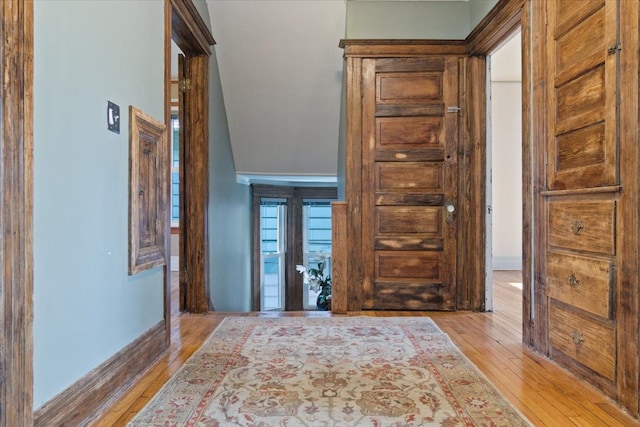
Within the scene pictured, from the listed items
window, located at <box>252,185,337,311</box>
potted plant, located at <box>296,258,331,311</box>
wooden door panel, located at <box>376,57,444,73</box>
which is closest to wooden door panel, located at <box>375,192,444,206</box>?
wooden door panel, located at <box>376,57,444,73</box>

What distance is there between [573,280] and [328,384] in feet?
4.15

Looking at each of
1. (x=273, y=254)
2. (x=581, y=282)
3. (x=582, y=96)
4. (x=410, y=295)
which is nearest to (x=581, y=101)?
(x=582, y=96)

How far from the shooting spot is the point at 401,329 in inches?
102

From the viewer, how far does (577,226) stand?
6.12 ft

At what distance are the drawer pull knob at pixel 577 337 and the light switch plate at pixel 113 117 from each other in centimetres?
228

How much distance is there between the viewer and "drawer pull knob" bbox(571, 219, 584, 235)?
1.84 metres

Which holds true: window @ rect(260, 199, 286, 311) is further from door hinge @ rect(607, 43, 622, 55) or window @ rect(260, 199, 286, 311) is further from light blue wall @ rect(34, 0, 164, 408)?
door hinge @ rect(607, 43, 622, 55)

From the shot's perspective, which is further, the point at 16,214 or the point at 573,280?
the point at 573,280

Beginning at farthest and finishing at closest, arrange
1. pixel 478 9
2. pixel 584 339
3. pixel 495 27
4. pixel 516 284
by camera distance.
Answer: pixel 516 284 < pixel 478 9 < pixel 495 27 < pixel 584 339

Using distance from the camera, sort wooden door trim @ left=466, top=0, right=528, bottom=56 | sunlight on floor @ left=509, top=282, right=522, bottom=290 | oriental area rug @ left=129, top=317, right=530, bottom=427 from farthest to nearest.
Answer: sunlight on floor @ left=509, top=282, right=522, bottom=290
wooden door trim @ left=466, top=0, right=528, bottom=56
oriental area rug @ left=129, top=317, right=530, bottom=427

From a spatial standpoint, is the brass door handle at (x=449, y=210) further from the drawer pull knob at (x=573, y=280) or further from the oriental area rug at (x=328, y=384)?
the drawer pull knob at (x=573, y=280)

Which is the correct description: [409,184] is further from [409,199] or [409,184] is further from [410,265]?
[410,265]

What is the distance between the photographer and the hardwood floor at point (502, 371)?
4.99 feet

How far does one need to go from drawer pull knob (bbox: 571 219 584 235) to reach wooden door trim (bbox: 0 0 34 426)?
7.16ft
